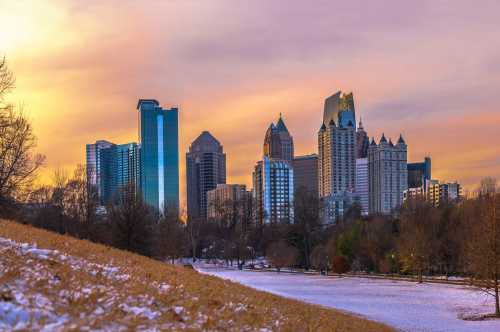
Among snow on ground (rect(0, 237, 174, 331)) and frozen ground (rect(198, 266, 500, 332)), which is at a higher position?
snow on ground (rect(0, 237, 174, 331))

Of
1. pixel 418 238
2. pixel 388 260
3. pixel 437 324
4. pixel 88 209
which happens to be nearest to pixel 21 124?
pixel 88 209

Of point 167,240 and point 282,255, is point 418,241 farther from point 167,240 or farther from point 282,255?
point 167,240

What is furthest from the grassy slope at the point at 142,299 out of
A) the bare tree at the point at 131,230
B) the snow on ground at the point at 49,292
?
the bare tree at the point at 131,230

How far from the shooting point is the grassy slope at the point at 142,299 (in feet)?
34.4

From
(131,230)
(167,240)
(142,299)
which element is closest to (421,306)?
(131,230)

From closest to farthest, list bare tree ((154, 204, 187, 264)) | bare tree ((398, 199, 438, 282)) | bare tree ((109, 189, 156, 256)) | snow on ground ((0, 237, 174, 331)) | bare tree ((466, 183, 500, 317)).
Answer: snow on ground ((0, 237, 174, 331)) → bare tree ((466, 183, 500, 317)) → bare tree ((109, 189, 156, 256)) → bare tree ((398, 199, 438, 282)) → bare tree ((154, 204, 187, 264))

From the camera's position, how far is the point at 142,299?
Answer: 11898 millimetres

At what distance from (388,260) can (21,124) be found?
164ft

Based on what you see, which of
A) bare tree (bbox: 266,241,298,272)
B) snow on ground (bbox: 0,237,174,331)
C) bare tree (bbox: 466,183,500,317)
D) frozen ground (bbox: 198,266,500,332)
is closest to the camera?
snow on ground (bbox: 0,237,174,331)

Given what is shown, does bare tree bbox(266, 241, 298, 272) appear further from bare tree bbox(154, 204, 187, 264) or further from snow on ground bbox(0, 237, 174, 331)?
snow on ground bbox(0, 237, 174, 331)

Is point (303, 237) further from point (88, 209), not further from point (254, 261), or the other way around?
point (88, 209)

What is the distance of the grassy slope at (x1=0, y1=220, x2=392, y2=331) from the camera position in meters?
10.5

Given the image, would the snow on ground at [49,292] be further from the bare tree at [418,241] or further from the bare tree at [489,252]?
the bare tree at [418,241]

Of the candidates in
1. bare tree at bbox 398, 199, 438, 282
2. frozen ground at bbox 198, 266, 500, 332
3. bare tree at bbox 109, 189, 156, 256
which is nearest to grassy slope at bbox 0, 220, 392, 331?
frozen ground at bbox 198, 266, 500, 332
